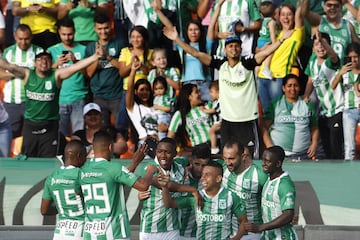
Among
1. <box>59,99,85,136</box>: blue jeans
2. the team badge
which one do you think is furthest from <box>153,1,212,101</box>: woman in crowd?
<box>59,99,85,136</box>: blue jeans

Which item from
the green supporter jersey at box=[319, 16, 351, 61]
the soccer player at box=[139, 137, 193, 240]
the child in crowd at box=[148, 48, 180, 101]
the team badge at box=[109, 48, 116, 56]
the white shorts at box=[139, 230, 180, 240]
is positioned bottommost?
the white shorts at box=[139, 230, 180, 240]

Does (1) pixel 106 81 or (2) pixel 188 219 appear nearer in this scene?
(2) pixel 188 219

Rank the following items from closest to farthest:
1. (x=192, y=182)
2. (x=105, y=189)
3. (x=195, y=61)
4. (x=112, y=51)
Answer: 1. (x=105, y=189)
2. (x=192, y=182)
3. (x=195, y=61)
4. (x=112, y=51)

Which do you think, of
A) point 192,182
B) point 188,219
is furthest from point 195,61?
point 188,219

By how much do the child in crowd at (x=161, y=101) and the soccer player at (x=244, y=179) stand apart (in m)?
3.65

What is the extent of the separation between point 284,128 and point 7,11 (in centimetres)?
520

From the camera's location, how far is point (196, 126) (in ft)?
50.0

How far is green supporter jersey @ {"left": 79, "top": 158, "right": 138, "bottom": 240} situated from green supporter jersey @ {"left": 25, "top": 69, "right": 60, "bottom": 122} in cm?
445

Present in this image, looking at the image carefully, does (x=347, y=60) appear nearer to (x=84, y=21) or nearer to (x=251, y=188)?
(x=84, y=21)

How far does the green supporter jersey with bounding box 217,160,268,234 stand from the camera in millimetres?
11688

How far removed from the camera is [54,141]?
15438 mm

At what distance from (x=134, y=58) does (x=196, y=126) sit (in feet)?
4.67

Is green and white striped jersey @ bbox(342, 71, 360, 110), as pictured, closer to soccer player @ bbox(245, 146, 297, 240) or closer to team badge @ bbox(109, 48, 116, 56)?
team badge @ bbox(109, 48, 116, 56)

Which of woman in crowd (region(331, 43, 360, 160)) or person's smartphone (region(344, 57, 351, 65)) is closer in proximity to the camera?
woman in crowd (region(331, 43, 360, 160))
